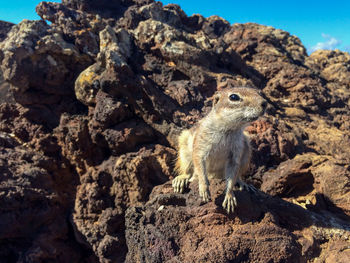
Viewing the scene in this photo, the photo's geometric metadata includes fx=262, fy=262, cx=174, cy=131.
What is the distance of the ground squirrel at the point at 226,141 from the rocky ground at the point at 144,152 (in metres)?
0.30

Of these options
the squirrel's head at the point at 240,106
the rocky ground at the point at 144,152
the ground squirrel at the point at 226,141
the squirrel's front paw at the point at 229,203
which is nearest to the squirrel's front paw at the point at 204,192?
the ground squirrel at the point at 226,141

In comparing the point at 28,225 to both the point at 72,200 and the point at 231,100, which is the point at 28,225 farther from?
the point at 231,100

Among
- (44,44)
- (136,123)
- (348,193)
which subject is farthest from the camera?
(44,44)

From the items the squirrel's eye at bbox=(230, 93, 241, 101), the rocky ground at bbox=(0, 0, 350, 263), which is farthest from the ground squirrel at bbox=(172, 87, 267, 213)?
the rocky ground at bbox=(0, 0, 350, 263)

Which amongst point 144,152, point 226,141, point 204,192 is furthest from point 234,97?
point 144,152

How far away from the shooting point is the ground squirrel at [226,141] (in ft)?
13.5

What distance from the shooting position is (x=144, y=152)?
6984mm

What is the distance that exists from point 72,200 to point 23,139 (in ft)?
8.59

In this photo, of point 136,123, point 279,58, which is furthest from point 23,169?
point 279,58

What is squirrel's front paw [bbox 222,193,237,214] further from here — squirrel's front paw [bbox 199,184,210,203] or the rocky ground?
squirrel's front paw [bbox 199,184,210,203]

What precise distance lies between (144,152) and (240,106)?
137 inches

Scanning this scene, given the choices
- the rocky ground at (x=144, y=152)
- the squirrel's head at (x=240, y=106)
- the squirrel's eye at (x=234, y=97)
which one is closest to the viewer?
the rocky ground at (x=144, y=152)

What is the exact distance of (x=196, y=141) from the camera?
4805mm

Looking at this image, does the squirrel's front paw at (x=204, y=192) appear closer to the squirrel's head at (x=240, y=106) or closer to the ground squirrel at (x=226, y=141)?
the ground squirrel at (x=226, y=141)
